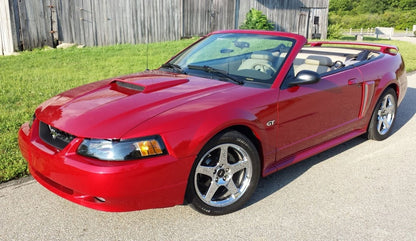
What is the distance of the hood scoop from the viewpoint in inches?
138

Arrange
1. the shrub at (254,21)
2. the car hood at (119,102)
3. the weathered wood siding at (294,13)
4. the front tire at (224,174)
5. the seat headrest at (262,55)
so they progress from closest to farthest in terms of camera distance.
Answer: the car hood at (119,102) < the front tire at (224,174) < the seat headrest at (262,55) < the shrub at (254,21) < the weathered wood siding at (294,13)

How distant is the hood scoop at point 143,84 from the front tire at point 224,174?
80cm

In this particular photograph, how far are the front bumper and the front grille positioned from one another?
54 millimetres

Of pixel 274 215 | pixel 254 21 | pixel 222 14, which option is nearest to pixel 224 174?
pixel 274 215

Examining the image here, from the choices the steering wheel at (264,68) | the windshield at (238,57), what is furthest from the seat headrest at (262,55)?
the steering wheel at (264,68)

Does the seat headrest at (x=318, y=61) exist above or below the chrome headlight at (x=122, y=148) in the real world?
above

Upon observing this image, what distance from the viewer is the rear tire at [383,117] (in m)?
5.10

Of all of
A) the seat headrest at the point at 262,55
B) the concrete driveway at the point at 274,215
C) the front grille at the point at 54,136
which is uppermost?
the seat headrest at the point at 262,55

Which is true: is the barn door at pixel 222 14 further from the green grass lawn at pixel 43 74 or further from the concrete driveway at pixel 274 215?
the concrete driveway at pixel 274 215

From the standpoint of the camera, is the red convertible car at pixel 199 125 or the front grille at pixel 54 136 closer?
the red convertible car at pixel 199 125

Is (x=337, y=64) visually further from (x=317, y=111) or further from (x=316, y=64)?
(x=317, y=111)

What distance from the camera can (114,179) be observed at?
2.64 metres

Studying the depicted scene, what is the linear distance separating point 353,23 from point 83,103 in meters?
62.4

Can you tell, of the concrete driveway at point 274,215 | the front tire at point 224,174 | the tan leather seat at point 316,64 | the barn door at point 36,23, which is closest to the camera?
the concrete driveway at point 274,215
